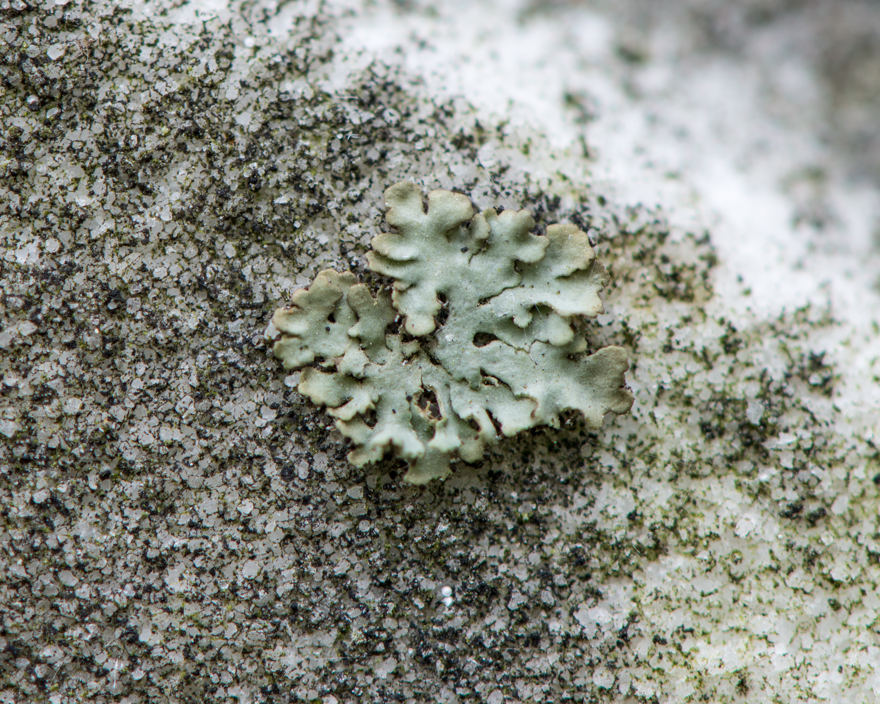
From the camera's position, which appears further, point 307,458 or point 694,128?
point 694,128

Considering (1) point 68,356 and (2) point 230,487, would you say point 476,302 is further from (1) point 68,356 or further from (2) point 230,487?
(1) point 68,356

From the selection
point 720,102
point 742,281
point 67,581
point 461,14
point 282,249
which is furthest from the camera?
point 720,102

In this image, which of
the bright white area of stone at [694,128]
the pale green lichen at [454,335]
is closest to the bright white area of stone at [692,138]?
the bright white area of stone at [694,128]

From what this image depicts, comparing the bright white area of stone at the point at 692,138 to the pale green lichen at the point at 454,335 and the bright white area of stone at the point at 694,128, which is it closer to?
the bright white area of stone at the point at 694,128

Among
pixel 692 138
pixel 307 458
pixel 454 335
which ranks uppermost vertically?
pixel 692 138

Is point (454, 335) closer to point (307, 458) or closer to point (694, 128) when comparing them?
point (307, 458)

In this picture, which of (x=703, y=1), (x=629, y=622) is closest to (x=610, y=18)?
(x=703, y=1)

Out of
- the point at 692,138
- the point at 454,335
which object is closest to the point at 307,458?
the point at 454,335
